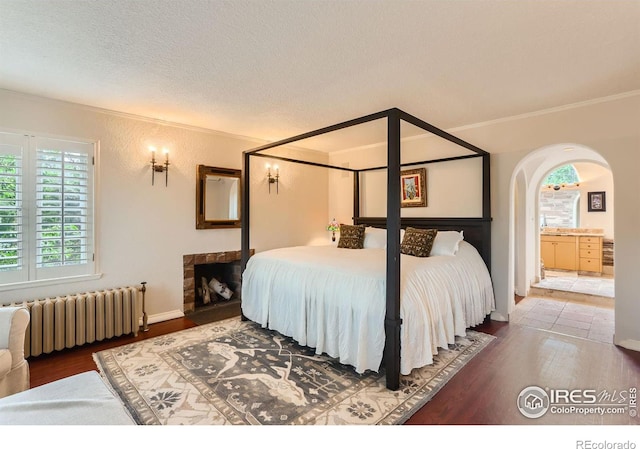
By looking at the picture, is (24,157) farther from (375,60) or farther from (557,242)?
(557,242)

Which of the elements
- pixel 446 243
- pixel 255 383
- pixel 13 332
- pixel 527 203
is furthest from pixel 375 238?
pixel 13 332

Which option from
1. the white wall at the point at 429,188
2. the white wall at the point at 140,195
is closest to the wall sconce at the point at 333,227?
the white wall at the point at 429,188

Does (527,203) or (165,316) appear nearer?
(165,316)

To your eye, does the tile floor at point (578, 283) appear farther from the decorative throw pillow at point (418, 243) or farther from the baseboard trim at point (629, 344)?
the decorative throw pillow at point (418, 243)

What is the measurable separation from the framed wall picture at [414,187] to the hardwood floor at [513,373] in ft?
6.50

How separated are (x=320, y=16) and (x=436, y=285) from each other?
2258 mm

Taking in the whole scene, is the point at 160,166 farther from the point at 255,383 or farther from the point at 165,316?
the point at 255,383

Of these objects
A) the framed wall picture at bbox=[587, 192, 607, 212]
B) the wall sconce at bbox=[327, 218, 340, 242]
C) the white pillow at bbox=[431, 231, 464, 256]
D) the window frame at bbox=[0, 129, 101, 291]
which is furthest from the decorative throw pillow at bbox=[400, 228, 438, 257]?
the framed wall picture at bbox=[587, 192, 607, 212]

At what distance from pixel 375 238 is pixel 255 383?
97.9 inches

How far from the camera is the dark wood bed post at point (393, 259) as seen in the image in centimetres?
216

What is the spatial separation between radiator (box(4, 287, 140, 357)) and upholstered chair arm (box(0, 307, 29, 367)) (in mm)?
1076

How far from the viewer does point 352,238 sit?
421cm
